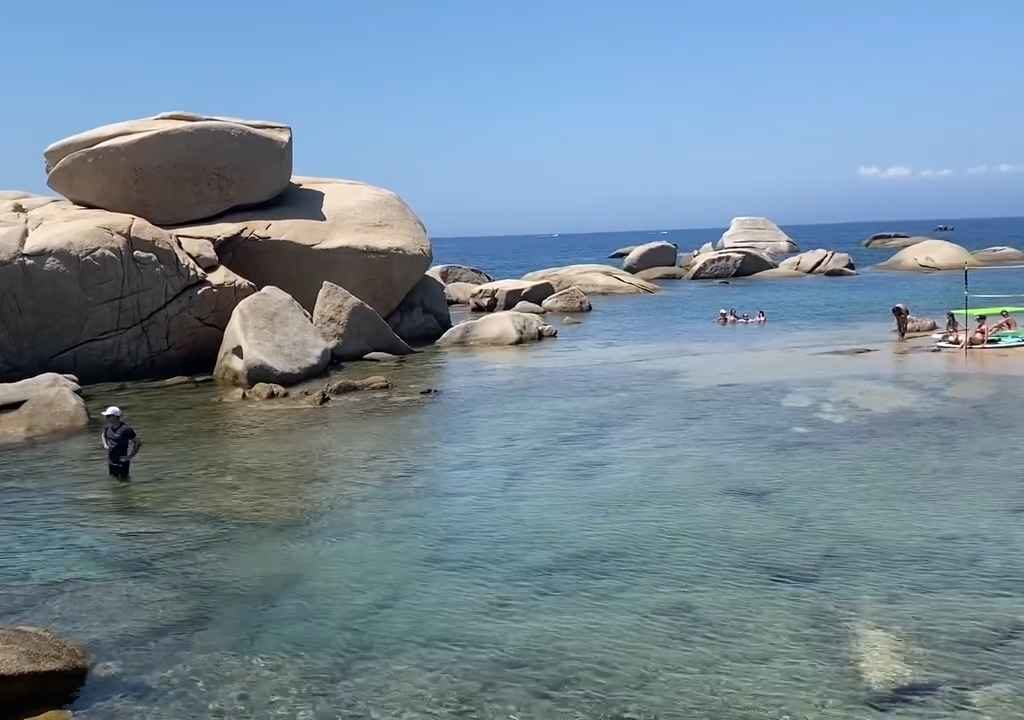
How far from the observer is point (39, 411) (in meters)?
20.4

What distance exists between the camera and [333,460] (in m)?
17.3

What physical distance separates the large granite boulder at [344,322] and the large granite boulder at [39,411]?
8051 millimetres

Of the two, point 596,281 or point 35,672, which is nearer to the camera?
point 35,672

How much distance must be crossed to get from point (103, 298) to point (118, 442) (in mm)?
10565

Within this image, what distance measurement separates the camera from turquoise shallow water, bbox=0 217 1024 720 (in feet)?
28.8

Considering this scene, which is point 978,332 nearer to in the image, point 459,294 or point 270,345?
point 270,345

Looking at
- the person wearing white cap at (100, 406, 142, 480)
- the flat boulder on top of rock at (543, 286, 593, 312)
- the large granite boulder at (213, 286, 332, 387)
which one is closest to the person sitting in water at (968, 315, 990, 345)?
the large granite boulder at (213, 286, 332, 387)

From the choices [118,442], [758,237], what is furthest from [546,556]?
[758,237]

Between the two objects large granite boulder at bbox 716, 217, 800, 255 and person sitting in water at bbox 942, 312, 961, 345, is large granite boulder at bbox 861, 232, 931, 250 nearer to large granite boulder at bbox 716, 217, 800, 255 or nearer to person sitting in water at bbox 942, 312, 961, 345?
large granite boulder at bbox 716, 217, 800, 255

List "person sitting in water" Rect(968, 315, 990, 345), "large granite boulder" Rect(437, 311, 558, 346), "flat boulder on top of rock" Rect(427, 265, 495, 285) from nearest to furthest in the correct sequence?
"person sitting in water" Rect(968, 315, 990, 345) → "large granite boulder" Rect(437, 311, 558, 346) → "flat boulder on top of rock" Rect(427, 265, 495, 285)

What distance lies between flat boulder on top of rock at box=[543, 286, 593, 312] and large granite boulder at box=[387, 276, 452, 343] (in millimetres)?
9999

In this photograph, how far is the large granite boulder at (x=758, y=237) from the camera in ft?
285

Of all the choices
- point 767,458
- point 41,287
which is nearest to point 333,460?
point 767,458

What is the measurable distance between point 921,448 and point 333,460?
951 cm
